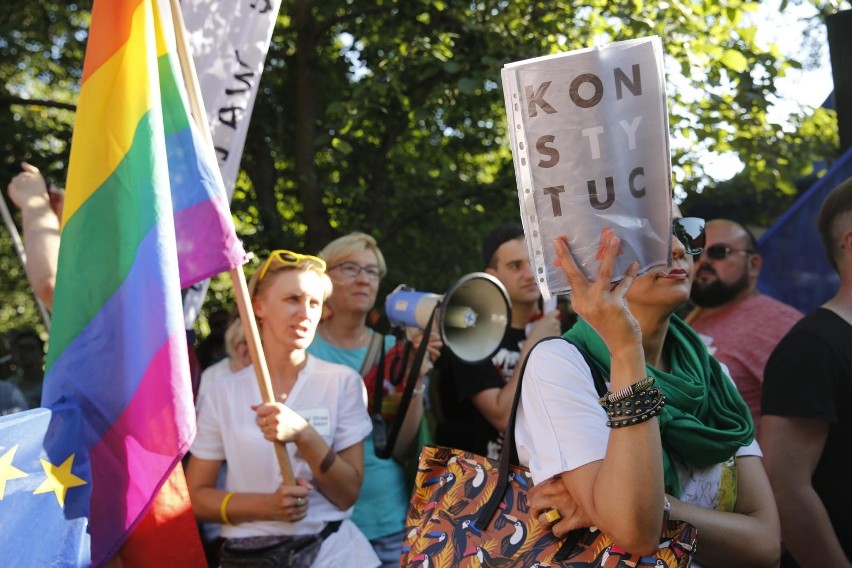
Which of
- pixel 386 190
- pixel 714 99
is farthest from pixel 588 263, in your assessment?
pixel 386 190

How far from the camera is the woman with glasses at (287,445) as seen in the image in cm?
305

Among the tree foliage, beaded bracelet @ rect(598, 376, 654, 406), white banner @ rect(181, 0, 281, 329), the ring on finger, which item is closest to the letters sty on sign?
beaded bracelet @ rect(598, 376, 654, 406)

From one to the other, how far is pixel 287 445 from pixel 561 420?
5.30ft

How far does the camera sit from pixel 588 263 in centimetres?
189

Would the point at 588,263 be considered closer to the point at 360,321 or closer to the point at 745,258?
the point at 360,321

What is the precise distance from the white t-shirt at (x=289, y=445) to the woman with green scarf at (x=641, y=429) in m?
1.25

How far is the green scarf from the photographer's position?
202 centimetres

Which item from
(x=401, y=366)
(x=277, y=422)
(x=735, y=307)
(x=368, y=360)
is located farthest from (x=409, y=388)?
(x=735, y=307)

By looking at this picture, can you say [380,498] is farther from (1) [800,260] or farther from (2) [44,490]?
(1) [800,260]

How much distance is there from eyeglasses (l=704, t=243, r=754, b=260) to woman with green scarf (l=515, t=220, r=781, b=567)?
2.14 metres

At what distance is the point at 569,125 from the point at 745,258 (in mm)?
2798

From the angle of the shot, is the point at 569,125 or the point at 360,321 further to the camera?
the point at 360,321

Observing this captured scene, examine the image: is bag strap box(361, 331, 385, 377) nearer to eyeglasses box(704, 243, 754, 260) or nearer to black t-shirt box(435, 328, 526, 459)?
black t-shirt box(435, 328, 526, 459)

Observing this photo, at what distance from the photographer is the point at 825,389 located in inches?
108
